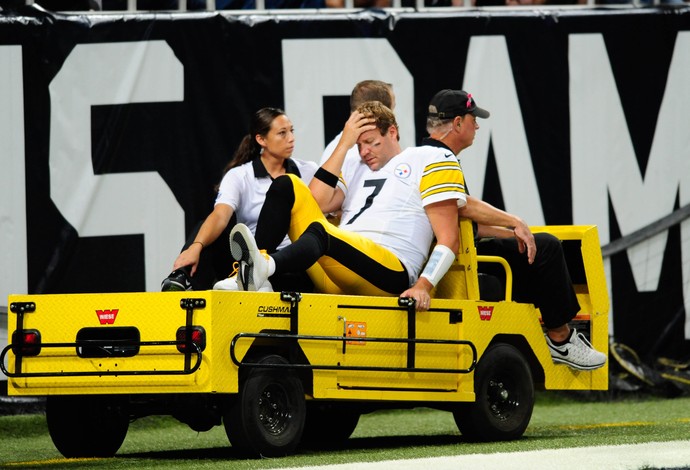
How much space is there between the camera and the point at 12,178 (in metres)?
8.55

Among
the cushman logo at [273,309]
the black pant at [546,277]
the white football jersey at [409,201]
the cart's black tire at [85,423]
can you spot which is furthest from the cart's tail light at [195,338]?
the black pant at [546,277]

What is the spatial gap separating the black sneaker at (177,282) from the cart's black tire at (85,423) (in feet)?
1.94

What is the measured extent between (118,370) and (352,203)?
5.15 ft

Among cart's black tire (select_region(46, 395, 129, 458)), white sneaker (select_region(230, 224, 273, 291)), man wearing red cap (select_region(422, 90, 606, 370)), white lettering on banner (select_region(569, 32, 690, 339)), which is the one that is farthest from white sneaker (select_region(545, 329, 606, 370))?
white lettering on banner (select_region(569, 32, 690, 339))

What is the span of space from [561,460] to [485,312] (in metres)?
1.44

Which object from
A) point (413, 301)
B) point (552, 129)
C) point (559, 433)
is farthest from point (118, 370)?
point (552, 129)

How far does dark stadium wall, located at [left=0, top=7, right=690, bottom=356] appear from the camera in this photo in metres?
8.59

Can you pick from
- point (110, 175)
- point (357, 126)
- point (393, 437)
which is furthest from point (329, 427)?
point (110, 175)

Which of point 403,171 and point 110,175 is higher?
point 110,175

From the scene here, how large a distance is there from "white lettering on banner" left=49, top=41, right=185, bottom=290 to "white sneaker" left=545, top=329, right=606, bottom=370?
301 cm

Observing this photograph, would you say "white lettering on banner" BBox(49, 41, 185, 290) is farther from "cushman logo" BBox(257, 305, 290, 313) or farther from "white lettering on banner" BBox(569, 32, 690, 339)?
"cushman logo" BBox(257, 305, 290, 313)

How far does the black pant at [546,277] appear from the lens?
21.4 ft

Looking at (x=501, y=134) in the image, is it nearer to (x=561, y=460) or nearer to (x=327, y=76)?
(x=327, y=76)

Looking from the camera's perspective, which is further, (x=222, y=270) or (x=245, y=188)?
(x=245, y=188)
